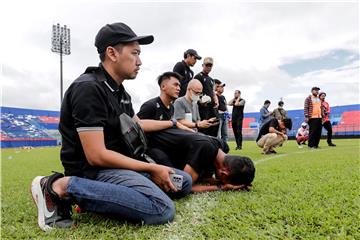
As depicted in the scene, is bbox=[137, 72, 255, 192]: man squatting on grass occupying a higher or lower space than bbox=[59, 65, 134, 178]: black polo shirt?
lower

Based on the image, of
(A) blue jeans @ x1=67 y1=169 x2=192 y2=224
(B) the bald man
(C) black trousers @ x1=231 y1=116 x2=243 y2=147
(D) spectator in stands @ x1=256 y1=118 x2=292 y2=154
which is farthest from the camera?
(C) black trousers @ x1=231 y1=116 x2=243 y2=147

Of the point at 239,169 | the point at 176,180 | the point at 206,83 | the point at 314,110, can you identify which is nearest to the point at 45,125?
the point at 314,110

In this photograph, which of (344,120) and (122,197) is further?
(344,120)

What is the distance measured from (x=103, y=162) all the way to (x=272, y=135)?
628 cm

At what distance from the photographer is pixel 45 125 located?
30625 mm

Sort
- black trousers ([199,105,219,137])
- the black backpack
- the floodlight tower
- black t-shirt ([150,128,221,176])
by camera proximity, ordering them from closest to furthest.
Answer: the black backpack, black t-shirt ([150,128,221,176]), black trousers ([199,105,219,137]), the floodlight tower

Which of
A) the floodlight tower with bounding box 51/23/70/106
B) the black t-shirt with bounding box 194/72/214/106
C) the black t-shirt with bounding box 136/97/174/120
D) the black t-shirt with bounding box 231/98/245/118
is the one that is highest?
the floodlight tower with bounding box 51/23/70/106

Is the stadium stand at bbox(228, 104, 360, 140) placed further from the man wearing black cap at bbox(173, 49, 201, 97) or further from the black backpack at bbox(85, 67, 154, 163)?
the black backpack at bbox(85, 67, 154, 163)

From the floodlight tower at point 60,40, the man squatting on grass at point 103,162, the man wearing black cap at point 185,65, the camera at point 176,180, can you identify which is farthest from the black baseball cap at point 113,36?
the floodlight tower at point 60,40

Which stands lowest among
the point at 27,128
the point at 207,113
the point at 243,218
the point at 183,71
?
the point at 27,128

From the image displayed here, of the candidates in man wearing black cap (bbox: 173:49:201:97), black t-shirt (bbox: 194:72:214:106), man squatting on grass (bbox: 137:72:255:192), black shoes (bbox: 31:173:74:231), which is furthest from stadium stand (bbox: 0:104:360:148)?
black shoes (bbox: 31:173:74:231)

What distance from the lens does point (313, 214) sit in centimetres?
194

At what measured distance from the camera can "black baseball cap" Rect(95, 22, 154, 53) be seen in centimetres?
209

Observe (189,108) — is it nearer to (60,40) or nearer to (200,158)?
(200,158)
